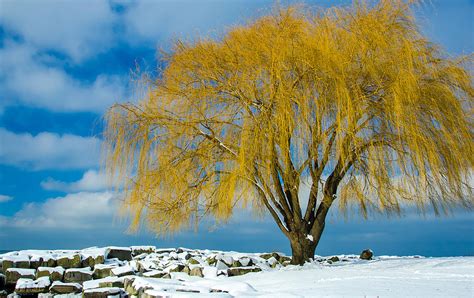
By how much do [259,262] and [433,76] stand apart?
196 inches

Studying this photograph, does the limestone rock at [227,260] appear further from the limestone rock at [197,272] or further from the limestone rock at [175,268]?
the limestone rock at [175,268]

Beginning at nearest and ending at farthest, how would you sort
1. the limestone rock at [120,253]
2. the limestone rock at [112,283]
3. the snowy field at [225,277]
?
the snowy field at [225,277] < the limestone rock at [112,283] < the limestone rock at [120,253]

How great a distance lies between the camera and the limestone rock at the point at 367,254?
11.8 m

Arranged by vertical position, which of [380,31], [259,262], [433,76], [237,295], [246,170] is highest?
[380,31]

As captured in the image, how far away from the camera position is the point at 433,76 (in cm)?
897

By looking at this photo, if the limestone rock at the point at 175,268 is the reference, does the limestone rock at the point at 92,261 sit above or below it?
above

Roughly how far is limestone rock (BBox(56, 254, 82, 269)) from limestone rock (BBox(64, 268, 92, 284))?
975 millimetres

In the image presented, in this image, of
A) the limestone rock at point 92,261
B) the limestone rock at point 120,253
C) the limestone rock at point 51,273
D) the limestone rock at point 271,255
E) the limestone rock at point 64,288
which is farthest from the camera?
the limestone rock at point 120,253

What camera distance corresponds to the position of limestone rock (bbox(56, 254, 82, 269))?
33.6 ft

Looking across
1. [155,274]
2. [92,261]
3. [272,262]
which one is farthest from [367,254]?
[92,261]

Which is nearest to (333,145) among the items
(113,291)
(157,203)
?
(157,203)

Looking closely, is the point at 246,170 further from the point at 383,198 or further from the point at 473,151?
the point at 473,151

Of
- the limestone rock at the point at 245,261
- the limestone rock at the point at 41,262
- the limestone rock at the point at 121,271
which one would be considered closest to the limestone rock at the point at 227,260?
the limestone rock at the point at 245,261

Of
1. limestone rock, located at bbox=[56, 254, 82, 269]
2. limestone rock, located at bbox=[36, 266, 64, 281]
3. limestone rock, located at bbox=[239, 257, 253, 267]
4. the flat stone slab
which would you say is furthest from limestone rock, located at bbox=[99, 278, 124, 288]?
limestone rock, located at bbox=[56, 254, 82, 269]
